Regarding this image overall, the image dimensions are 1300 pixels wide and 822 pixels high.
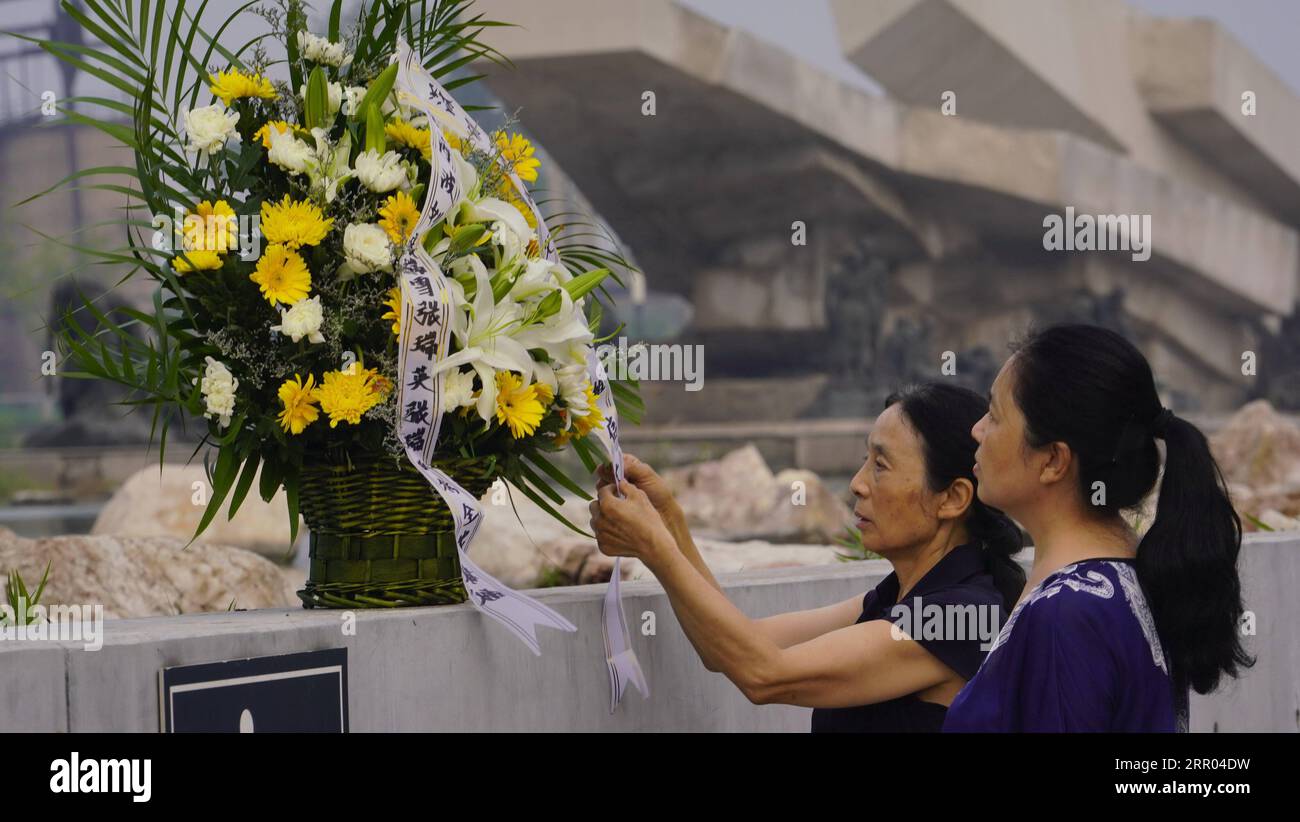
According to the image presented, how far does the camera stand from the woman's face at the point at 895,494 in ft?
7.32

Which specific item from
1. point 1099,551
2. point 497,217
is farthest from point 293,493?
point 1099,551

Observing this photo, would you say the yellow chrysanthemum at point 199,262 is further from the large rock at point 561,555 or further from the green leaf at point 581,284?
the large rock at point 561,555

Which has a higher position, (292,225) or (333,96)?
(333,96)

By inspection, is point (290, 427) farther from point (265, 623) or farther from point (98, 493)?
point (98, 493)

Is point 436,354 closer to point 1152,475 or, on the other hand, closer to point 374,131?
point 374,131

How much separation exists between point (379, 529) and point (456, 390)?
26cm

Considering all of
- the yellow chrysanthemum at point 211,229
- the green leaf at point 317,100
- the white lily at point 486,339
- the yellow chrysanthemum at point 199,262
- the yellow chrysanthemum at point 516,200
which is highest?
the green leaf at point 317,100

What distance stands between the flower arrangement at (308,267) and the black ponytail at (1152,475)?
28.0 inches

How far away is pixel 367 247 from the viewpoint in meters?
1.99

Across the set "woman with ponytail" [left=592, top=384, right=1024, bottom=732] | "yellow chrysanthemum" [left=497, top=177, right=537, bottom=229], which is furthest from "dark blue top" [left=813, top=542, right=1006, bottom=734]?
"yellow chrysanthemum" [left=497, top=177, right=537, bottom=229]

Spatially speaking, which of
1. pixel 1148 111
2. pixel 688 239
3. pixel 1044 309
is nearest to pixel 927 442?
pixel 688 239

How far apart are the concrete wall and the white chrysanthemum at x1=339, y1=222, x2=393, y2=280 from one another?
0.50 metres

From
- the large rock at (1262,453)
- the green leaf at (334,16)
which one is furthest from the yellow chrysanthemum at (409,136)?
the large rock at (1262,453)
